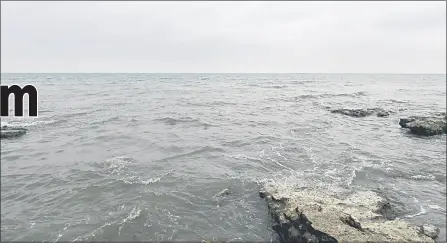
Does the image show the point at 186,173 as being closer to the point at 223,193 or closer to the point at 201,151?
the point at 223,193

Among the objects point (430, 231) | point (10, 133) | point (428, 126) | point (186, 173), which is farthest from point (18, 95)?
point (428, 126)

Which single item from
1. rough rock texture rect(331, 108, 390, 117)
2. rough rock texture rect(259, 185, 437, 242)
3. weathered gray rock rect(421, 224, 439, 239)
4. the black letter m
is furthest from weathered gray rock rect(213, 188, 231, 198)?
rough rock texture rect(331, 108, 390, 117)

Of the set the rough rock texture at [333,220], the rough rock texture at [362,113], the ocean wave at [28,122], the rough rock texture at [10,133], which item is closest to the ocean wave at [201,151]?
the rough rock texture at [333,220]

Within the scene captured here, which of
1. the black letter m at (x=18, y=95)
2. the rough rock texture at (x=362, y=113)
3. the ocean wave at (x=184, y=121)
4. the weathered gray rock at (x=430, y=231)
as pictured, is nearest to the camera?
the black letter m at (x=18, y=95)

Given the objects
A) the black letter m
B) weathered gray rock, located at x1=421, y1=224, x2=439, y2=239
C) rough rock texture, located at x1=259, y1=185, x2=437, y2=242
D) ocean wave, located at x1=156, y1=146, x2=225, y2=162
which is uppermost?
the black letter m

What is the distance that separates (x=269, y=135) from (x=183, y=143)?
6.84 m

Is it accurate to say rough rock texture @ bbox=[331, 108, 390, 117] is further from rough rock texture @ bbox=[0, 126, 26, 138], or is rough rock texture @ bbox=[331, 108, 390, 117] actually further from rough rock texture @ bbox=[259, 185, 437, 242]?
rough rock texture @ bbox=[0, 126, 26, 138]

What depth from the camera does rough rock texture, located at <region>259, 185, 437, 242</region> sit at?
815cm

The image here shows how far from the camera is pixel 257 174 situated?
48.7 ft

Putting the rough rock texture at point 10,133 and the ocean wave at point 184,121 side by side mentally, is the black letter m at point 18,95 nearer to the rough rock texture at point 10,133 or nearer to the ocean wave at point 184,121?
the rough rock texture at point 10,133

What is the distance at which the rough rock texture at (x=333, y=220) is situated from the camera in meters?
8.15

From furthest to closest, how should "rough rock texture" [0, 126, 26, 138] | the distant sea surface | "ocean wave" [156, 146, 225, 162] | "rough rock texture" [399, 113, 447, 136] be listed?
"rough rock texture" [399, 113, 447, 136] → "rough rock texture" [0, 126, 26, 138] → "ocean wave" [156, 146, 225, 162] → the distant sea surface

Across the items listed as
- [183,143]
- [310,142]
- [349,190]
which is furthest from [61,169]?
[310,142]

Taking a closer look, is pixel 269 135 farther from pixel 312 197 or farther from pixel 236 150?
pixel 312 197
